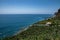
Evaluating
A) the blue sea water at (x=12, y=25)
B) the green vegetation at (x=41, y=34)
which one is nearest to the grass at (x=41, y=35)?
the green vegetation at (x=41, y=34)

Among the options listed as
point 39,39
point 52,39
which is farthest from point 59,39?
point 39,39

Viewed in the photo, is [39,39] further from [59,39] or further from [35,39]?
[59,39]

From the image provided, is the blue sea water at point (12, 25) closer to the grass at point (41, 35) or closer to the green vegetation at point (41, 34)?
the green vegetation at point (41, 34)

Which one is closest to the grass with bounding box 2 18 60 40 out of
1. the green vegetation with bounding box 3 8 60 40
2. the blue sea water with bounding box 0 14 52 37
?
the green vegetation with bounding box 3 8 60 40

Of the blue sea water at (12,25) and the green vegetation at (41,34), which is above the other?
the green vegetation at (41,34)

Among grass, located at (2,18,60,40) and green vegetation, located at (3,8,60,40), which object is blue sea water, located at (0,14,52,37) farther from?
grass, located at (2,18,60,40)

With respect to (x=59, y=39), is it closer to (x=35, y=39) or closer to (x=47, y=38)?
(x=47, y=38)

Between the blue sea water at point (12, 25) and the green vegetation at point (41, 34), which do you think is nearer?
the green vegetation at point (41, 34)

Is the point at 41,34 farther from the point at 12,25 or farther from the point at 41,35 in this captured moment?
the point at 12,25

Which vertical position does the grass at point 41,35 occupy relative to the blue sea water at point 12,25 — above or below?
above
